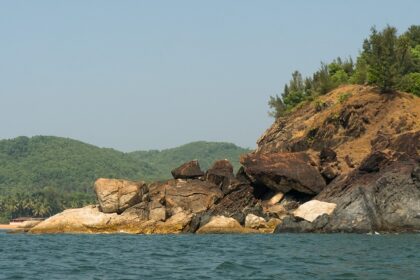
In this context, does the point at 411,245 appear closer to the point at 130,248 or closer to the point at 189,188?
the point at 130,248

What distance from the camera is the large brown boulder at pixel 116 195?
64.2 metres

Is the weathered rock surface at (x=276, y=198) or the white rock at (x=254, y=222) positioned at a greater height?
the weathered rock surface at (x=276, y=198)

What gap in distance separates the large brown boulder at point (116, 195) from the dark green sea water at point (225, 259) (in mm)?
17096

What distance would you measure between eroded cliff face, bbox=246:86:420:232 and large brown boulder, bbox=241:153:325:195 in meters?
0.38

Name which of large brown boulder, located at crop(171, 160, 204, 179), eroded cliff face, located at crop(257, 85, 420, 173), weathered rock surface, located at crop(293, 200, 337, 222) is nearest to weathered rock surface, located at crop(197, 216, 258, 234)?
weathered rock surface, located at crop(293, 200, 337, 222)

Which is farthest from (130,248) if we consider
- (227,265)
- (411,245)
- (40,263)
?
(411,245)

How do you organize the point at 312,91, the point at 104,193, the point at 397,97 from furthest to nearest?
the point at 312,91, the point at 397,97, the point at 104,193

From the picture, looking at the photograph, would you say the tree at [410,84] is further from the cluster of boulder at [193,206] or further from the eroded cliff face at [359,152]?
the cluster of boulder at [193,206]

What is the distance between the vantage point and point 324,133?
72188 millimetres

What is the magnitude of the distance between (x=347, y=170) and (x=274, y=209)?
740 cm

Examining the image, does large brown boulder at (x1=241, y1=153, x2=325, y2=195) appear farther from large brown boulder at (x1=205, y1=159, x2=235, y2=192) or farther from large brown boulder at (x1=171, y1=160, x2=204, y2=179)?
large brown boulder at (x1=171, y1=160, x2=204, y2=179)

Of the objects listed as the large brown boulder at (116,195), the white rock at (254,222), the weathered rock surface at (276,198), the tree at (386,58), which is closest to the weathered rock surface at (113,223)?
the large brown boulder at (116,195)

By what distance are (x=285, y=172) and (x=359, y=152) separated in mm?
8707

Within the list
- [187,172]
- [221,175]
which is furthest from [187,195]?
[221,175]
